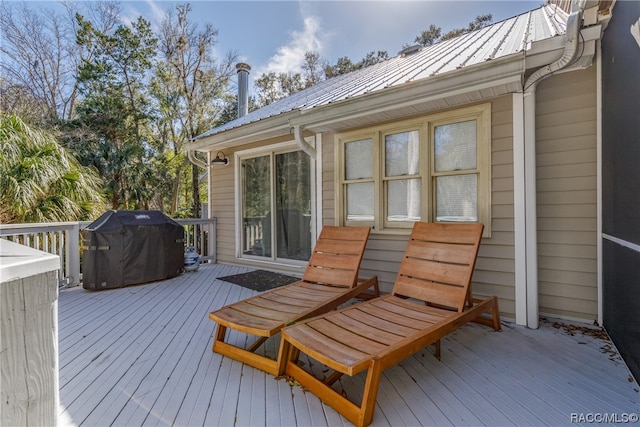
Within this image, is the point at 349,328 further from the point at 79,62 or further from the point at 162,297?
the point at 79,62

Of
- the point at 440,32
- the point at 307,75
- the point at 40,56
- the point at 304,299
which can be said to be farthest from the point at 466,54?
the point at 40,56

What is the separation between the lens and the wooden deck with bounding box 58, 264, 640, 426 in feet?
5.78

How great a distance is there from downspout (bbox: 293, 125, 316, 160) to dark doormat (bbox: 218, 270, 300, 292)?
1.85 m

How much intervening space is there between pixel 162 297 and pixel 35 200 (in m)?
3.65

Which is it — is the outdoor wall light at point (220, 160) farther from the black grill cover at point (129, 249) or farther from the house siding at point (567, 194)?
the house siding at point (567, 194)

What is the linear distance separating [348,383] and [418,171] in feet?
7.86

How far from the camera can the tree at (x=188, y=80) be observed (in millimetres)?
14070

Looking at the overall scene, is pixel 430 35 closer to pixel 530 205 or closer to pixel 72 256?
pixel 530 205

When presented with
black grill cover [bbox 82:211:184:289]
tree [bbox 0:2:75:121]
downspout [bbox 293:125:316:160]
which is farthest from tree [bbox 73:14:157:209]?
downspout [bbox 293:125:316:160]

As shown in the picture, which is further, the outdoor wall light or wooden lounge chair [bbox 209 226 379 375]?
the outdoor wall light

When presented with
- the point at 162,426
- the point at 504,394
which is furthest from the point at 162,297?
the point at 504,394

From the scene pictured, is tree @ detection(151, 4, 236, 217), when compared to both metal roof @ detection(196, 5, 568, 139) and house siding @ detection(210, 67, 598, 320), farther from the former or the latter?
house siding @ detection(210, 67, 598, 320)

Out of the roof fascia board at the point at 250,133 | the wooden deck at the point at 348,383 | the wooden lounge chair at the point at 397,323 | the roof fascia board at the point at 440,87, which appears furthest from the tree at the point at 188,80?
the wooden lounge chair at the point at 397,323

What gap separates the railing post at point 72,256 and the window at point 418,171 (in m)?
3.78
